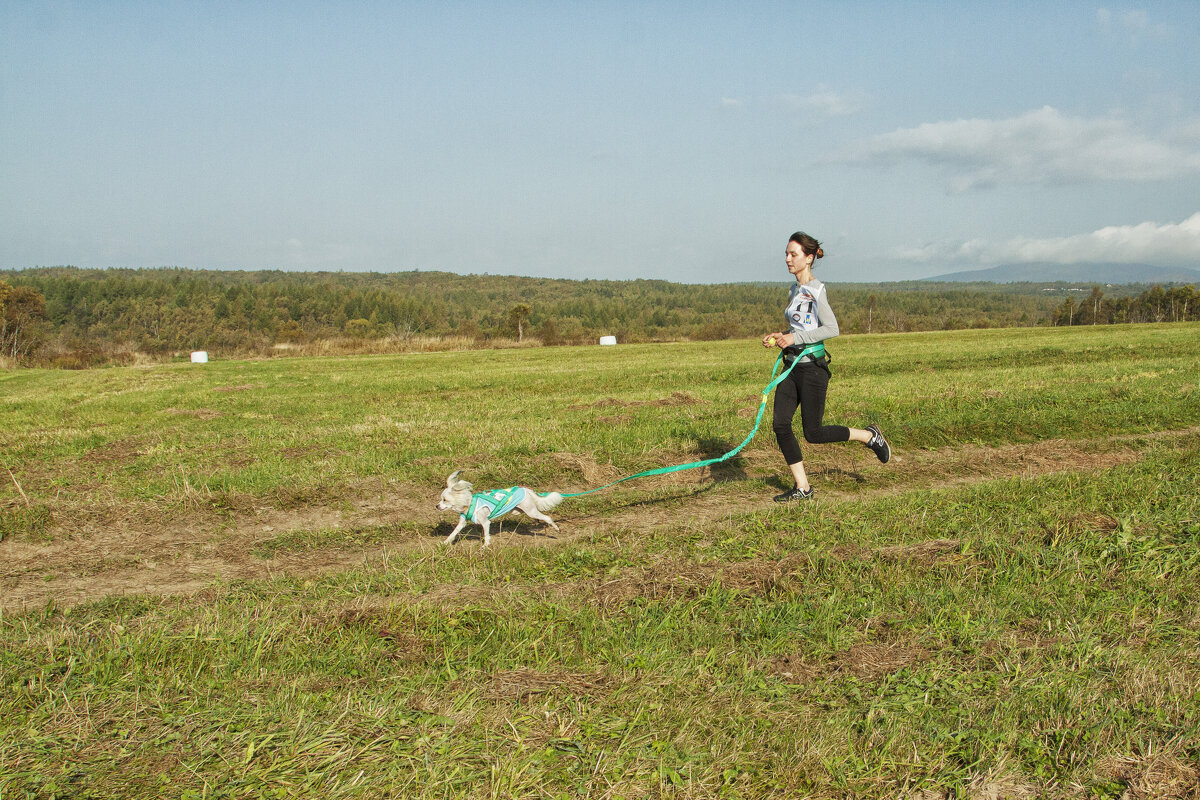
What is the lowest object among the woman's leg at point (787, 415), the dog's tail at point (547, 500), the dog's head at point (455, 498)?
the dog's tail at point (547, 500)

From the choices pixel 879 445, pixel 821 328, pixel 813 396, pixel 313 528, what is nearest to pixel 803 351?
pixel 821 328

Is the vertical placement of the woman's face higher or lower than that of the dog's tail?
higher

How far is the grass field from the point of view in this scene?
2.99 metres

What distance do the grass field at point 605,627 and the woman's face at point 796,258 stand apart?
7.47ft

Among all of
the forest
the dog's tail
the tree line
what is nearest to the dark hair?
the dog's tail

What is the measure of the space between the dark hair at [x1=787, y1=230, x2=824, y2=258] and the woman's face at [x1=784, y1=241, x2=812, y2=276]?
3 centimetres

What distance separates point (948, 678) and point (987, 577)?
4.97 ft

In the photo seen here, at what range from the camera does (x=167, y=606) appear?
510 cm

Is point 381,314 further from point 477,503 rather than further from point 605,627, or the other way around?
point 605,627

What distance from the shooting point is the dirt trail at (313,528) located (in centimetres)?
609

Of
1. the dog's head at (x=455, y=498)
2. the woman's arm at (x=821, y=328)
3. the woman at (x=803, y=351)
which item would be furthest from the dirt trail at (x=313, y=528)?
the woman's arm at (x=821, y=328)

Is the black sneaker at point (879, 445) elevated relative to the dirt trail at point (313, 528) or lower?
elevated

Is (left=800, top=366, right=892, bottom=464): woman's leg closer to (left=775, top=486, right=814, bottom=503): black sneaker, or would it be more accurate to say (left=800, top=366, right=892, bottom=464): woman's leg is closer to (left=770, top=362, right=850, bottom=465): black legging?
(left=770, top=362, right=850, bottom=465): black legging

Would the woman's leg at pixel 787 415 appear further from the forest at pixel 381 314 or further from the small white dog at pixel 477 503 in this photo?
the forest at pixel 381 314
